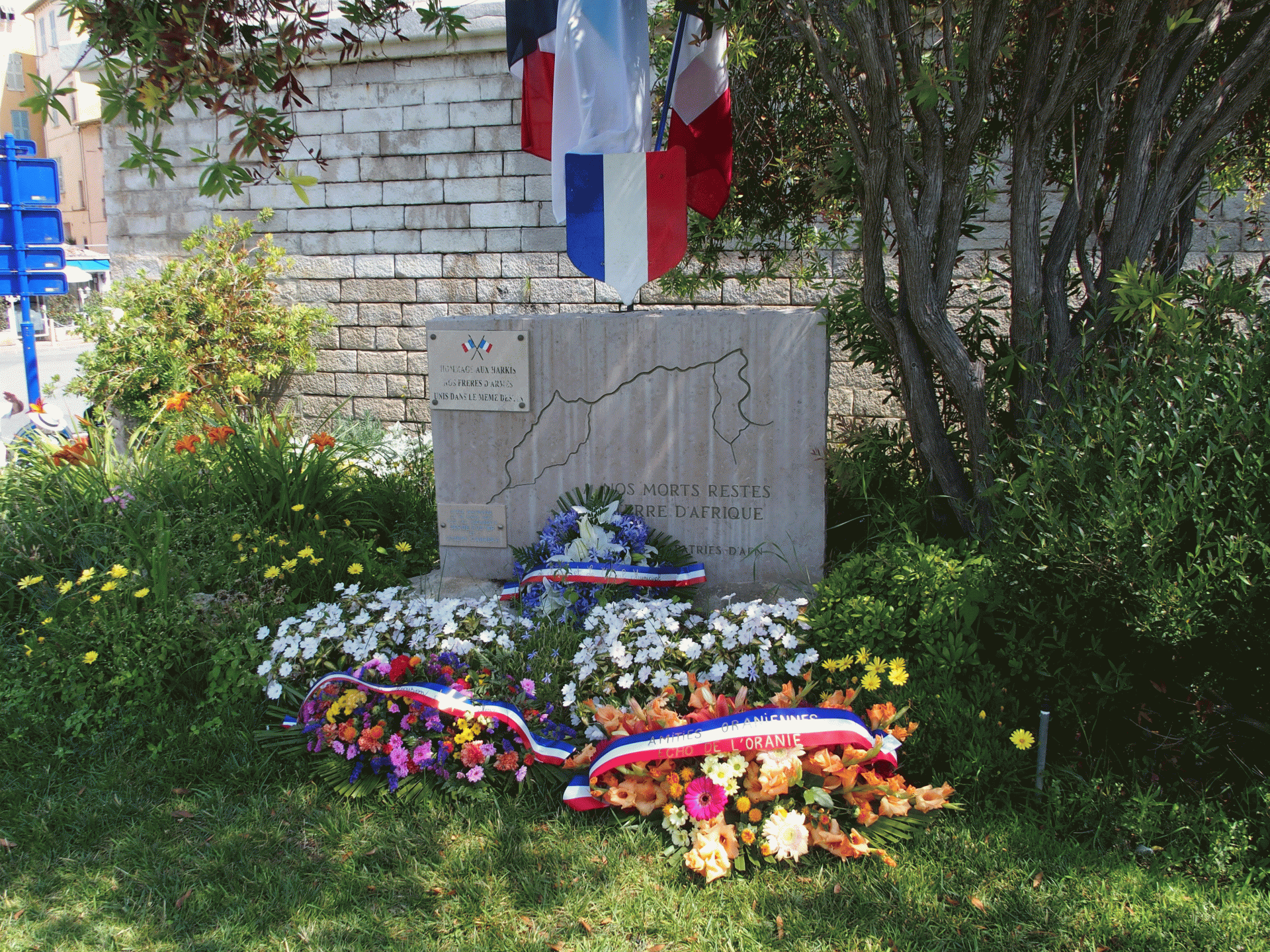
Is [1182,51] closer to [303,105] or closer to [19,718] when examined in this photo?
[19,718]

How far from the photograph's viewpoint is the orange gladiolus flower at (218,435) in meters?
4.52

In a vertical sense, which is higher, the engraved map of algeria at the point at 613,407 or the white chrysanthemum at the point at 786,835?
the engraved map of algeria at the point at 613,407

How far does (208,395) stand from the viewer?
6.49 meters

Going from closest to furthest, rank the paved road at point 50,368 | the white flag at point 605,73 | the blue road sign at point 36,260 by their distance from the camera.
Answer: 1. the white flag at point 605,73
2. the blue road sign at point 36,260
3. the paved road at point 50,368

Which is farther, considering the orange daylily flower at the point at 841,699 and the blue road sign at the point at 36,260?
the blue road sign at the point at 36,260

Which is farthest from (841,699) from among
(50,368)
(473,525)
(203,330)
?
(50,368)

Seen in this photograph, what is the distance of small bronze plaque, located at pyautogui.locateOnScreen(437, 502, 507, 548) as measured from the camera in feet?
12.8

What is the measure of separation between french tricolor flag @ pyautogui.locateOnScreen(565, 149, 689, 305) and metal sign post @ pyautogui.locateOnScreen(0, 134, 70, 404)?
4.75 metres

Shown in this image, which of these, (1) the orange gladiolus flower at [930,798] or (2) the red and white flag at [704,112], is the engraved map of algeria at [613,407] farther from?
(1) the orange gladiolus flower at [930,798]

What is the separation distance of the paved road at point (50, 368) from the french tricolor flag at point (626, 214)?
17.3 feet

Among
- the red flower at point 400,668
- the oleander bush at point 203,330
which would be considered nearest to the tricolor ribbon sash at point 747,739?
the red flower at point 400,668

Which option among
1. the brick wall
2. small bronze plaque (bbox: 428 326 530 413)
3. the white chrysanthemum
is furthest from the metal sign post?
the white chrysanthemum

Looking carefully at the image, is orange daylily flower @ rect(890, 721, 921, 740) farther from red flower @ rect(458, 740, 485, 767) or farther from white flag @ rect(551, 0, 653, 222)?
white flag @ rect(551, 0, 653, 222)

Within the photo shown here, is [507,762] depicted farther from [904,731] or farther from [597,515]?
[597,515]
